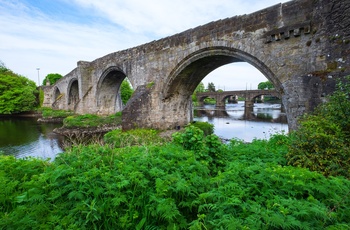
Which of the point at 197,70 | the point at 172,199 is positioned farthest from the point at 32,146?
the point at 172,199

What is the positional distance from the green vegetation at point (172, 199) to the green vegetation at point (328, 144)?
0.74 meters

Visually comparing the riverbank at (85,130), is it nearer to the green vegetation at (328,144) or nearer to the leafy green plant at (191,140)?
the leafy green plant at (191,140)

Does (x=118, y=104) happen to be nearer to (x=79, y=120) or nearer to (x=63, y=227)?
(x=79, y=120)

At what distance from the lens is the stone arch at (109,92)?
59.0ft

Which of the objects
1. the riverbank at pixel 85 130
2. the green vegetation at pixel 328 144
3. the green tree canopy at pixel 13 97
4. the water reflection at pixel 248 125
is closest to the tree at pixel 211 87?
the water reflection at pixel 248 125

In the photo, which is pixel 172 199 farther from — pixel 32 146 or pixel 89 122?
pixel 89 122

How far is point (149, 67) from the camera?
1234 centimetres

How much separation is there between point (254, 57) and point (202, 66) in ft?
11.2

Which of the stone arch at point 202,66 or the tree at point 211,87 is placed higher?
the tree at point 211,87

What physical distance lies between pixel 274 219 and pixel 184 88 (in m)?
10.7

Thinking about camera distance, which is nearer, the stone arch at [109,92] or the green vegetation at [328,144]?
the green vegetation at [328,144]

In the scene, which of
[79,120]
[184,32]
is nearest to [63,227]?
[184,32]

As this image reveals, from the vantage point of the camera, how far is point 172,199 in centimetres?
254

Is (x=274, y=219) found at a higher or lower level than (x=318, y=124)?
lower
